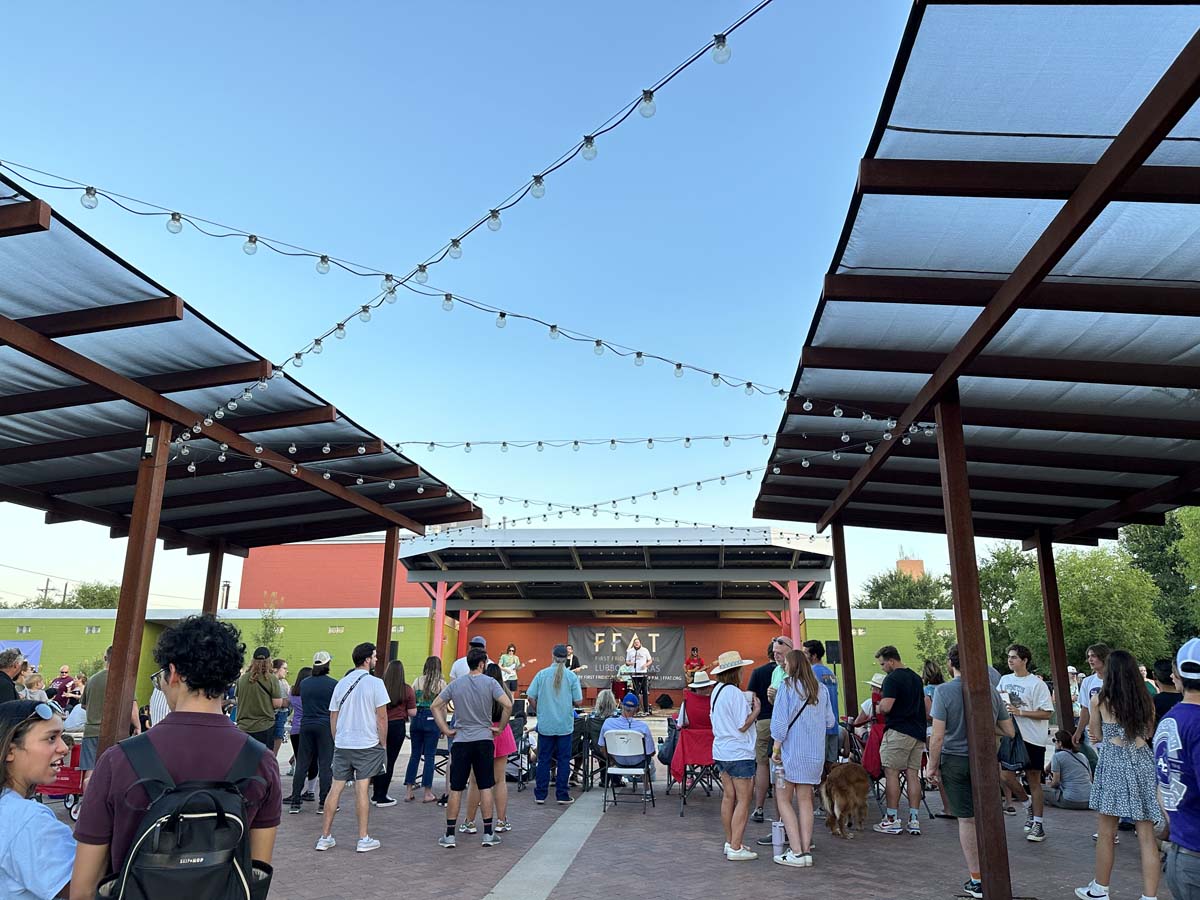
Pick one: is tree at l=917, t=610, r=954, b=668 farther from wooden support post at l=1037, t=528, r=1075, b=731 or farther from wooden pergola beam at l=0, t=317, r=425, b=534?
wooden pergola beam at l=0, t=317, r=425, b=534

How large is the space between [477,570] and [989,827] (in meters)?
14.1

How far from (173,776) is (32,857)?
1.33ft

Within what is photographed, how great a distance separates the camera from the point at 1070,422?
707 centimetres

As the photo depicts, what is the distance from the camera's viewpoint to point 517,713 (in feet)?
33.6

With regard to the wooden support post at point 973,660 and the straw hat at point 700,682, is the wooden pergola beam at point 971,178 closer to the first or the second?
the wooden support post at point 973,660

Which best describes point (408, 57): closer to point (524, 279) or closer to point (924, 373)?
point (524, 279)

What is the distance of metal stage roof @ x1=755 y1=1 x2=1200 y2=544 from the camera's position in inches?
142

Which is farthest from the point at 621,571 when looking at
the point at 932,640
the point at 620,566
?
the point at 932,640

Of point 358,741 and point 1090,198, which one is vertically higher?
point 1090,198

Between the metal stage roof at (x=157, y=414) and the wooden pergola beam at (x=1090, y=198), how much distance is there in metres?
5.61

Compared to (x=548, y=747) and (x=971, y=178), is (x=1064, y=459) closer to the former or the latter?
(x=971, y=178)

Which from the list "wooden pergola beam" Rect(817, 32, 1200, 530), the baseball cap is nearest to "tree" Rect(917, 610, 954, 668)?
"wooden pergola beam" Rect(817, 32, 1200, 530)

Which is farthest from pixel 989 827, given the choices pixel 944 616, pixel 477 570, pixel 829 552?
pixel 944 616

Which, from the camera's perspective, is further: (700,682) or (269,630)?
(269,630)
